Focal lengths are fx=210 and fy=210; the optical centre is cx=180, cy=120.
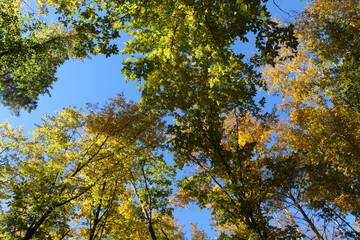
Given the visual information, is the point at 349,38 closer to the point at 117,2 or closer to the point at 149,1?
the point at 149,1

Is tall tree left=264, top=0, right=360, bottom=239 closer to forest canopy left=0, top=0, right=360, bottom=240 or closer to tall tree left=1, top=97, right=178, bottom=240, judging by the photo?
forest canopy left=0, top=0, right=360, bottom=240

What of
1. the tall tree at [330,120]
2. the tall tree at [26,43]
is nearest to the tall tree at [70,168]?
the tall tree at [26,43]

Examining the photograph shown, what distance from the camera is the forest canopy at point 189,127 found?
485 centimetres

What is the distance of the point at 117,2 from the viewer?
4.98 metres

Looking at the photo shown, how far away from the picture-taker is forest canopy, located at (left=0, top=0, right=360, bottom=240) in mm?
4848

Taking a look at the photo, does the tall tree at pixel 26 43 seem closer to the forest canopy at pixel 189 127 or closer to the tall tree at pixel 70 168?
the forest canopy at pixel 189 127

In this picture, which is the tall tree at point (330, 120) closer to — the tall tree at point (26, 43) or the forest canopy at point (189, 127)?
the forest canopy at point (189, 127)

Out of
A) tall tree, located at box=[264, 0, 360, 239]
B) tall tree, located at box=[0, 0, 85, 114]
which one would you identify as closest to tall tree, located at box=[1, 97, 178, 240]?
tall tree, located at box=[0, 0, 85, 114]

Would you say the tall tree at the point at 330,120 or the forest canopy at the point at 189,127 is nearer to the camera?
the forest canopy at the point at 189,127

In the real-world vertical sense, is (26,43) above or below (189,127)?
above

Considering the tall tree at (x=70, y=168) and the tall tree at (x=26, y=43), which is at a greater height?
the tall tree at (x=26, y=43)

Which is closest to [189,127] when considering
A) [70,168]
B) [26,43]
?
[70,168]

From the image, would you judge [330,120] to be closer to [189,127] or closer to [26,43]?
[189,127]

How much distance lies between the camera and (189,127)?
253 inches
